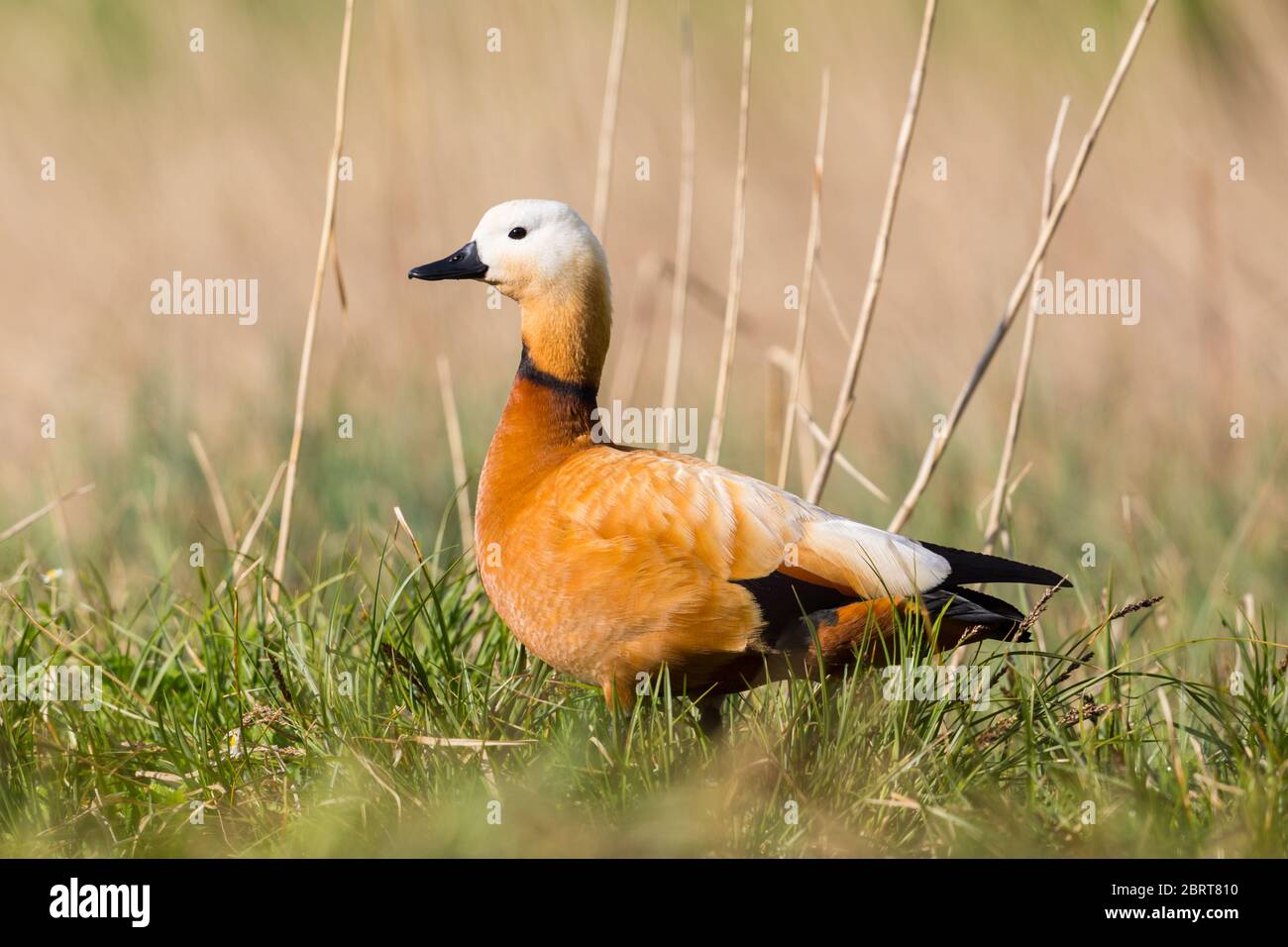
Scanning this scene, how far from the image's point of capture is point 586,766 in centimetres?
366

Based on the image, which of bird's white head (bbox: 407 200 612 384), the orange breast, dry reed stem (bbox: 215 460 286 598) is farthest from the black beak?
dry reed stem (bbox: 215 460 286 598)

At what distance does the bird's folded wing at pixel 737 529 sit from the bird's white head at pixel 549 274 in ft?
1.34

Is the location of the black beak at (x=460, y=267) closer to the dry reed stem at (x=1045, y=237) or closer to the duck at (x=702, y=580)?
the duck at (x=702, y=580)

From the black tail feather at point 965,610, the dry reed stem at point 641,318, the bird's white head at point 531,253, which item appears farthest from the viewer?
the dry reed stem at point 641,318

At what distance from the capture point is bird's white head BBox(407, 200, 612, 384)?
13.7ft

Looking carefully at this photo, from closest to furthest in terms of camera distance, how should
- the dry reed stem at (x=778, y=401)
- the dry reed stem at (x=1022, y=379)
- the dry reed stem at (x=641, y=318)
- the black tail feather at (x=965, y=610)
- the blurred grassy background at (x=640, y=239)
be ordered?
the black tail feather at (x=965, y=610), the dry reed stem at (x=1022, y=379), the dry reed stem at (x=778, y=401), the dry reed stem at (x=641, y=318), the blurred grassy background at (x=640, y=239)

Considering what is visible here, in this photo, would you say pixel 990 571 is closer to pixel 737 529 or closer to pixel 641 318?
pixel 737 529

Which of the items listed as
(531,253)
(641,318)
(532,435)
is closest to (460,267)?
(531,253)

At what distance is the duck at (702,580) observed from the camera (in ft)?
12.5

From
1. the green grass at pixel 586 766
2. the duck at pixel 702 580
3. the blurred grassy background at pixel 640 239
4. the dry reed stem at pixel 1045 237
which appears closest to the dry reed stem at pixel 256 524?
the green grass at pixel 586 766

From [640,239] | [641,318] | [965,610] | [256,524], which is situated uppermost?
[640,239]

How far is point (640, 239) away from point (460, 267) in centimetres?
432

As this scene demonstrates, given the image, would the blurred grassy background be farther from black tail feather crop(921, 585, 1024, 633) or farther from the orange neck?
black tail feather crop(921, 585, 1024, 633)
